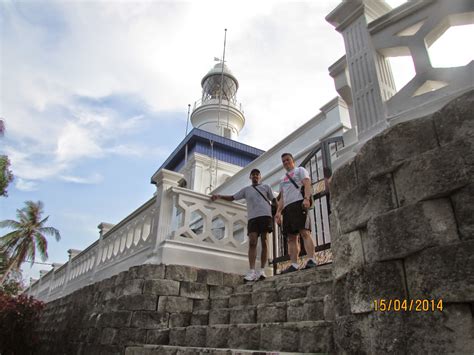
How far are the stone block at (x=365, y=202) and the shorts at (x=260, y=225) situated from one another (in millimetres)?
2630

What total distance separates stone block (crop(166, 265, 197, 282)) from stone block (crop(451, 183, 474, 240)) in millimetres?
3612

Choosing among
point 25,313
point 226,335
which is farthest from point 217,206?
point 25,313

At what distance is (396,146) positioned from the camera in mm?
1963

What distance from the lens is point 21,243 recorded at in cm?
2184

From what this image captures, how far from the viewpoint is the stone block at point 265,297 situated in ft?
11.7

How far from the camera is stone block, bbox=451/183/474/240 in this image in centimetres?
159

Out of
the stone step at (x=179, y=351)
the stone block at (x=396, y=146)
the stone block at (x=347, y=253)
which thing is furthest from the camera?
the stone step at (x=179, y=351)

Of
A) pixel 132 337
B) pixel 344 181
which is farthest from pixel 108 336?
pixel 344 181

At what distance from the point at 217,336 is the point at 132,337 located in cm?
145

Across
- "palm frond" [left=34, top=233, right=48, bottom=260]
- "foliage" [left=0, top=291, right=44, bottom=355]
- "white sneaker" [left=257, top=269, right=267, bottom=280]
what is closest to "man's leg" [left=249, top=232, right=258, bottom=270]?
"white sneaker" [left=257, top=269, right=267, bottom=280]

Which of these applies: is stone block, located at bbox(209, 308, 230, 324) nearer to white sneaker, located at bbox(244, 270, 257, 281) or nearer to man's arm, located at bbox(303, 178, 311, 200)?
white sneaker, located at bbox(244, 270, 257, 281)

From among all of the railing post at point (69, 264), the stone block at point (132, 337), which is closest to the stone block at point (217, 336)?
the stone block at point (132, 337)

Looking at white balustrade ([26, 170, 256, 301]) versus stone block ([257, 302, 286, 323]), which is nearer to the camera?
stone block ([257, 302, 286, 323])

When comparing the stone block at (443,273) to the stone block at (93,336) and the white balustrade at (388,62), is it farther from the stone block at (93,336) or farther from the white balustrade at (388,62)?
the stone block at (93,336)
